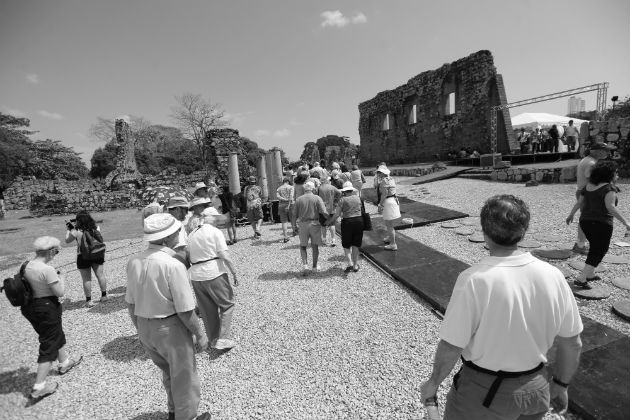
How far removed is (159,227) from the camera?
95.3 inches

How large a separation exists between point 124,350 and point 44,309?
1.14 meters

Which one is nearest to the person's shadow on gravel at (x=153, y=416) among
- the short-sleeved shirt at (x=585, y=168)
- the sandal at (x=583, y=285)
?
the sandal at (x=583, y=285)

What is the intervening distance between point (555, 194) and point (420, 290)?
7858 mm

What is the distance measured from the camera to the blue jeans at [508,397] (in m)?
1.44

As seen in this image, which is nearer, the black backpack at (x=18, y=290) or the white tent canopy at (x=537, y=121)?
the black backpack at (x=18, y=290)

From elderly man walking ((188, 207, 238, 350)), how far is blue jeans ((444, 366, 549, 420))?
2.66 metres

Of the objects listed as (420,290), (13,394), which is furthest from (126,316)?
(420,290)

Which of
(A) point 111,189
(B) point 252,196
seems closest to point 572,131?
(B) point 252,196

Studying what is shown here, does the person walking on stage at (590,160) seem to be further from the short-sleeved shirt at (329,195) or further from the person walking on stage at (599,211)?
the short-sleeved shirt at (329,195)

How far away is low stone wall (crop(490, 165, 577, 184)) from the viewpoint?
10.7 meters

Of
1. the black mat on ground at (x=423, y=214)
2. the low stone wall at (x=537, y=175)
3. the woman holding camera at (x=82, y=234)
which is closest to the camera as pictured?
the woman holding camera at (x=82, y=234)

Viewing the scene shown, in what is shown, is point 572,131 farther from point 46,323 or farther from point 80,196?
point 80,196

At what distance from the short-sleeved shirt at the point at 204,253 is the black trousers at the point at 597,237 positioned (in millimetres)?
4630

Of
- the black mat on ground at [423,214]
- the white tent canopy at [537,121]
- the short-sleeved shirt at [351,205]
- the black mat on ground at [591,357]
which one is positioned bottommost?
the black mat on ground at [591,357]
